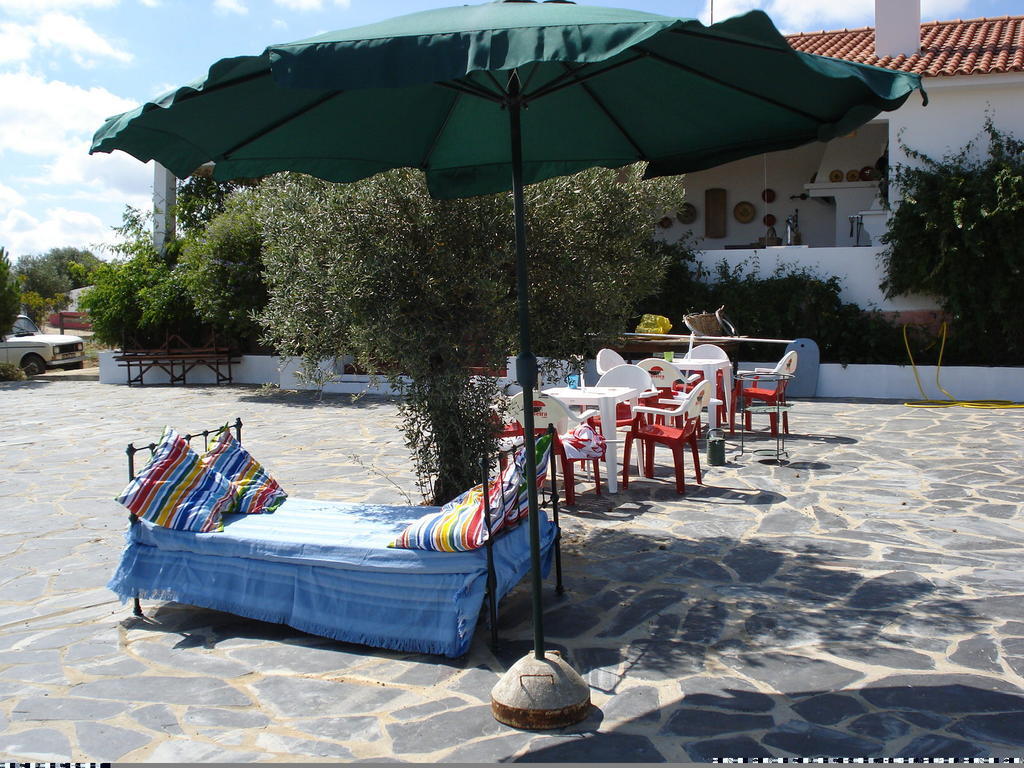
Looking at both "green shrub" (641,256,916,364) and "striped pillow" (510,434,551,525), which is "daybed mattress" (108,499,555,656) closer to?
"striped pillow" (510,434,551,525)

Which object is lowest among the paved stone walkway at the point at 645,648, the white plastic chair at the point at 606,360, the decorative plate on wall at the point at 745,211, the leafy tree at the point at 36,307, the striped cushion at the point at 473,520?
the paved stone walkway at the point at 645,648

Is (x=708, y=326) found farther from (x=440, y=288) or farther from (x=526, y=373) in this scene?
(x=526, y=373)

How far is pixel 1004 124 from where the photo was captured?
15.4 m

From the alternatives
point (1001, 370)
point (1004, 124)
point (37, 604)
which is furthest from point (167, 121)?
point (1004, 124)

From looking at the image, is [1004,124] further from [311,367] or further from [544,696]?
[544,696]

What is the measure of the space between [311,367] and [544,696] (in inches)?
124

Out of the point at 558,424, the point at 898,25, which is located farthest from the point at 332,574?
the point at 898,25

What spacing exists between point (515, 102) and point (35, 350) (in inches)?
870

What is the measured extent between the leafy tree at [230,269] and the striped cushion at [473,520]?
1403 cm

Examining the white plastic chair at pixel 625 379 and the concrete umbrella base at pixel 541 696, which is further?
the white plastic chair at pixel 625 379

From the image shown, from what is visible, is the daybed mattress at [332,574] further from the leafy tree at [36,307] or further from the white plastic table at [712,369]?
the leafy tree at [36,307]

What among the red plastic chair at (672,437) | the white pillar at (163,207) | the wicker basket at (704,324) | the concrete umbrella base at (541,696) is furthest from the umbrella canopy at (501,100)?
the white pillar at (163,207)

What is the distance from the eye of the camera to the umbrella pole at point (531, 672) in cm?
353

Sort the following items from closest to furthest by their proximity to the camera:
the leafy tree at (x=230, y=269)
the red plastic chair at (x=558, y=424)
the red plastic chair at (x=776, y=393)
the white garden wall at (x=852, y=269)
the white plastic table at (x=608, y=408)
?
the red plastic chair at (x=558, y=424), the white plastic table at (x=608, y=408), the red plastic chair at (x=776, y=393), the white garden wall at (x=852, y=269), the leafy tree at (x=230, y=269)
